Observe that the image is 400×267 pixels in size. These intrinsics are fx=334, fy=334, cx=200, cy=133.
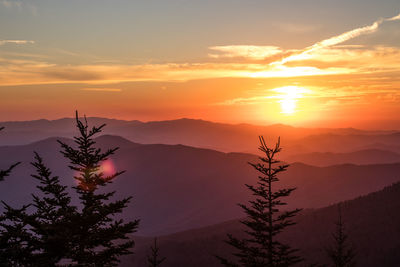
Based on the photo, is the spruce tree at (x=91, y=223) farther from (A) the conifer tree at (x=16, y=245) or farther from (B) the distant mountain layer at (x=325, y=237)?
(B) the distant mountain layer at (x=325, y=237)

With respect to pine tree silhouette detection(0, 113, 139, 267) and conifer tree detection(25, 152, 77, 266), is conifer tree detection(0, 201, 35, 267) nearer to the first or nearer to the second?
pine tree silhouette detection(0, 113, 139, 267)

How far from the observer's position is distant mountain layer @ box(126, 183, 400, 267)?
184ft

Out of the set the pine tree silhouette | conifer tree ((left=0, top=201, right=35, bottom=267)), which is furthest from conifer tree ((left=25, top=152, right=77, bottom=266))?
conifer tree ((left=0, top=201, right=35, bottom=267))

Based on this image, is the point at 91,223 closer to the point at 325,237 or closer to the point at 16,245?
the point at 16,245

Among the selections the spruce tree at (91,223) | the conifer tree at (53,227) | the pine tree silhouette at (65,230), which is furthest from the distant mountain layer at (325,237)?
the conifer tree at (53,227)

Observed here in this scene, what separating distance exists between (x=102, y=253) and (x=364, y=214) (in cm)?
7481

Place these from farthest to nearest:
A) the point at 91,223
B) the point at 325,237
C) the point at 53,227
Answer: the point at 325,237 → the point at 91,223 → the point at 53,227

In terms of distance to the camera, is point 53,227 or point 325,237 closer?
point 53,227

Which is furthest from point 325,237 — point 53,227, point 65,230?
point 53,227

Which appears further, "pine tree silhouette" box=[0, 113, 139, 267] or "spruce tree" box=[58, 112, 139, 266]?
"spruce tree" box=[58, 112, 139, 266]

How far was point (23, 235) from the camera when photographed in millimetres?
9375

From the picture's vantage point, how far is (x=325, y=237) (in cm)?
6688

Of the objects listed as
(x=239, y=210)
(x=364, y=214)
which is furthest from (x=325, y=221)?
(x=239, y=210)

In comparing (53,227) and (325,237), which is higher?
(53,227)
